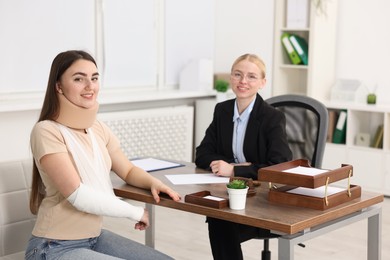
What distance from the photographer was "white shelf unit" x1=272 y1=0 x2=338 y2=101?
5992mm

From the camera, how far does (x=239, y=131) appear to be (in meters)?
3.22

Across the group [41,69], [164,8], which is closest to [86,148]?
[41,69]

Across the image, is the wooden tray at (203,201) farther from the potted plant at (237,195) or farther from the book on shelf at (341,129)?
the book on shelf at (341,129)

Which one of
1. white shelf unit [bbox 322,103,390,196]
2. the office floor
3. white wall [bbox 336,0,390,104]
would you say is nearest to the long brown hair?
the office floor

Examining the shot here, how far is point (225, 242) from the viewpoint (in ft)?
9.60

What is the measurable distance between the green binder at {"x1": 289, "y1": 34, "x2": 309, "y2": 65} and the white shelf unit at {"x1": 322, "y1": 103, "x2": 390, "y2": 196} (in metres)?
0.50

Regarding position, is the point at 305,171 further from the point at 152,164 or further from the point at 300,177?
the point at 152,164

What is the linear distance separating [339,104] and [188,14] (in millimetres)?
1461

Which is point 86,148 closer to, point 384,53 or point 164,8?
point 164,8

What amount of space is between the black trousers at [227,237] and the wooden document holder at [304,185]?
1.42 feet

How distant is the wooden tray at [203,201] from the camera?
2.40 metres

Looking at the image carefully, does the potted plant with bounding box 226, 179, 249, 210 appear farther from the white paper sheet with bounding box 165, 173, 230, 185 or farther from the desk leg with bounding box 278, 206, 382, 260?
the white paper sheet with bounding box 165, 173, 230, 185

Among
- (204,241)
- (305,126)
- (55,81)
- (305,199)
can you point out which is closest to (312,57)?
(204,241)

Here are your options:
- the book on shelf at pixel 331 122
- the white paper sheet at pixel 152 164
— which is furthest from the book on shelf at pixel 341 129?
the white paper sheet at pixel 152 164
